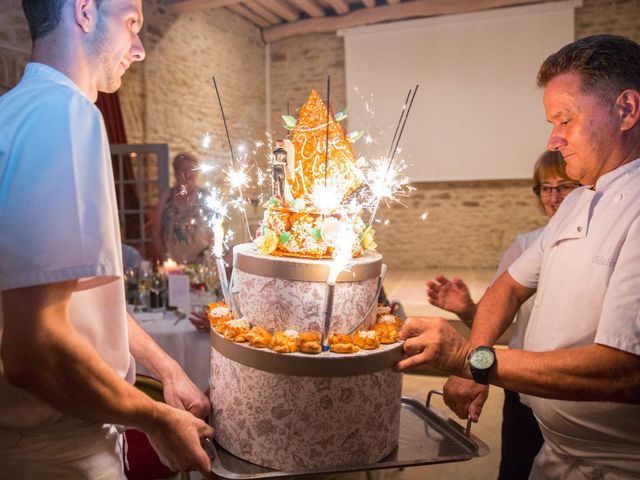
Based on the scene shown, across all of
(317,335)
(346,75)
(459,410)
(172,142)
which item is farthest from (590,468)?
(346,75)

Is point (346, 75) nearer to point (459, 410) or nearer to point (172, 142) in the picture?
point (172, 142)

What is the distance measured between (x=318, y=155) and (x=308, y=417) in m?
0.70

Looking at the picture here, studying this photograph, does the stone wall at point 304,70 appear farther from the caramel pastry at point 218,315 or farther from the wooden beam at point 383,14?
the caramel pastry at point 218,315

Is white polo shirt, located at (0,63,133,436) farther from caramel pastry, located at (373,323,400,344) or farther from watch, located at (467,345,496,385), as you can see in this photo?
watch, located at (467,345,496,385)

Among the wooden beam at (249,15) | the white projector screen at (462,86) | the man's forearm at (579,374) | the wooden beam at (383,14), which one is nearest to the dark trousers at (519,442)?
the man's forearm at (579,374)

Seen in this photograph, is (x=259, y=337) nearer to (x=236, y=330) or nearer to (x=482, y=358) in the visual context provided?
(x=236, y=330)

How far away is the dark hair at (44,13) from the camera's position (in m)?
1.11

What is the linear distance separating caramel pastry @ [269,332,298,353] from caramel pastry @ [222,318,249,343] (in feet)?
0.32

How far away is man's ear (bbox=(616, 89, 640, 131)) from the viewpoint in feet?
5.03

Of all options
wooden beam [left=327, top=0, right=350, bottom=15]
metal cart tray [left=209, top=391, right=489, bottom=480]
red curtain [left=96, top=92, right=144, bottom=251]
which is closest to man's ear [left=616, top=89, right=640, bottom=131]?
metal cart tray [left=209, top=391, right=489, bottom=480]

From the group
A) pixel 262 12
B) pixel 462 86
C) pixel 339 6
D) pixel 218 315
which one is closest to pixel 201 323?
pixel 218 315

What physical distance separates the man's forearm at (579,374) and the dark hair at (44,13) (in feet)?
4.38

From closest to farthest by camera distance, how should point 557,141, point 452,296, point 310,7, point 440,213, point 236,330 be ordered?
point 236,330 → point 557,141 → point 452,296 → point 310,7 → point 440,213

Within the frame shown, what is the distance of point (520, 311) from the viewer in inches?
104
